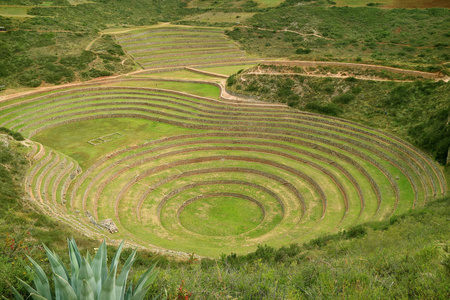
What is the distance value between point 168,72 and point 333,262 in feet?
156

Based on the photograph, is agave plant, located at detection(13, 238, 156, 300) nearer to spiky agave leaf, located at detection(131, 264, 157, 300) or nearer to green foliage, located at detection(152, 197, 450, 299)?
spiky agave leaf, located at detection(131, 264, 157, 300)

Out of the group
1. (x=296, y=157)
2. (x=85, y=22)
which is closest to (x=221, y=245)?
(x=296, y=157)

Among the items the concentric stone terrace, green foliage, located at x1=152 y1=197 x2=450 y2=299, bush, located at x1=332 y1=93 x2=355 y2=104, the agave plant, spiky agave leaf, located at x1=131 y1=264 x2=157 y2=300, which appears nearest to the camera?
the agave plant

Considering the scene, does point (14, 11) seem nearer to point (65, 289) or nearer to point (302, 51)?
point (302, 51)

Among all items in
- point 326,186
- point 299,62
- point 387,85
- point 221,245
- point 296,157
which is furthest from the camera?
point 299,62

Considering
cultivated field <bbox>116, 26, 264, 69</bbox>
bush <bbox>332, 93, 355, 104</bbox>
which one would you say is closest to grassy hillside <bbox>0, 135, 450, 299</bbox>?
bush <bbox>332, 93, 355, 104</bbox>

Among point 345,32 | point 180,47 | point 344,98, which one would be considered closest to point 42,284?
point 344,98

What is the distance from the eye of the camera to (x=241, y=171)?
30.5 meters

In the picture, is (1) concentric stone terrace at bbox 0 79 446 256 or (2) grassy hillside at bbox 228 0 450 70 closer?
(1) concentric stone terrace at bbox 0 79 446 256

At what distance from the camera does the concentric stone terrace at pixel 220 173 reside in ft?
74.6

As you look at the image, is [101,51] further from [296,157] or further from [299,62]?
[296,157]

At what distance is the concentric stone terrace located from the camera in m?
22.7

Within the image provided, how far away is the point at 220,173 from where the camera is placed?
3039 cm

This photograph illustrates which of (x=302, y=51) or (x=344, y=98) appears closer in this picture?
(x=344, y=98)
